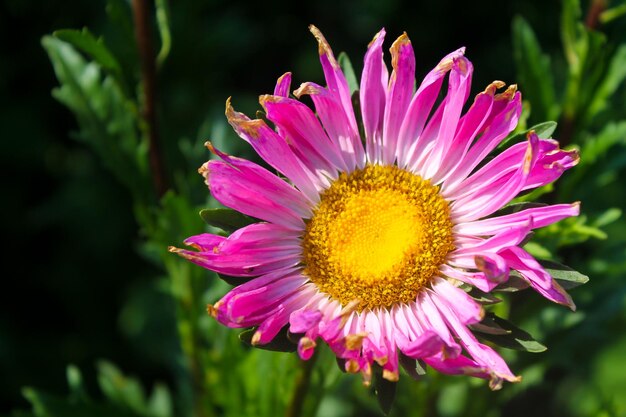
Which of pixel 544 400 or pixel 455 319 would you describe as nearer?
pixel 455 319

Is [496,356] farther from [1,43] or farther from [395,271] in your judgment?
[1,43]

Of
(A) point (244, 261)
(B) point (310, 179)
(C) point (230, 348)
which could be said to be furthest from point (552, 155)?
(C) point (230, 348)

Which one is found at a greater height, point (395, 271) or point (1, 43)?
point (1, 43)

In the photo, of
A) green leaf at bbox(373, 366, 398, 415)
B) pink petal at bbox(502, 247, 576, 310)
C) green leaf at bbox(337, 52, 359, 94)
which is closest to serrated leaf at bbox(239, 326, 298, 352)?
green leaf at bbox(373, 366, 398, 415)

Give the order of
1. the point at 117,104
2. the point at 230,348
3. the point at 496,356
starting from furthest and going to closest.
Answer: the point at 117,104, the point at 230,348, the point at 496,356

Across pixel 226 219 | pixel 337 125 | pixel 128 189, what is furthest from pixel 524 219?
pixel 128 189

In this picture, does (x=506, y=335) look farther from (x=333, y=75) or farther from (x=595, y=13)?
(x=595, y=13)
